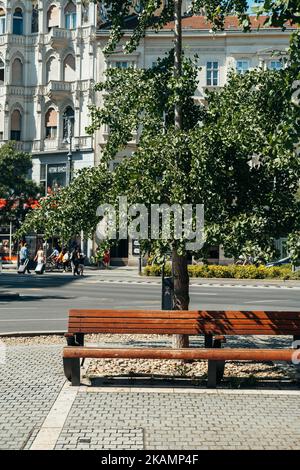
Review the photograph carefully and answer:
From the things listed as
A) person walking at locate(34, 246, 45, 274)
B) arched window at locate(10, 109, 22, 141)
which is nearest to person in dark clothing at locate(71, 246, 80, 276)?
person walking at locate(34, 246, 45, 274)

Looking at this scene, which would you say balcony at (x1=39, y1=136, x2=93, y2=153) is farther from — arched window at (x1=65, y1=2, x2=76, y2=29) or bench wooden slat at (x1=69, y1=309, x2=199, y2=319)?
bench wooden slat at (x1=69, y1=309, x2=199, y2=319)

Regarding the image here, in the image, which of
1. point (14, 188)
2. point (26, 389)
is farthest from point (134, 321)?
point (14, 188)

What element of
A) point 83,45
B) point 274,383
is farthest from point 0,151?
point 274,383

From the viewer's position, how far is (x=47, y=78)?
4638 centimetres

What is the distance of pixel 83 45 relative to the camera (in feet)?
148

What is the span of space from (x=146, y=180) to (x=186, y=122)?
5.86ft

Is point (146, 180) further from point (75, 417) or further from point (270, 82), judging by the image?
point (75, 417)

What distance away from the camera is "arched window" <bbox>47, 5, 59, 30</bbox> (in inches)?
1818

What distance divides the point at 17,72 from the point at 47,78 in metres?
2.26

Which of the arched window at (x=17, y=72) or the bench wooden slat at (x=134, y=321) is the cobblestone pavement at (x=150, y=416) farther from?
the arched window at (x=17, y=72)

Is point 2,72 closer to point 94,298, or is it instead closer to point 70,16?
point 70,16

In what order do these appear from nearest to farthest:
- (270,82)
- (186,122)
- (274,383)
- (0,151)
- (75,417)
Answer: (75,417), (274,383), (270,82), (186,122), (0,151)

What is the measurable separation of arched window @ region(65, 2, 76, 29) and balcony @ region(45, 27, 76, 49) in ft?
2.33

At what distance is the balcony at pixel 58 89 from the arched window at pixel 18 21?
522 cm
